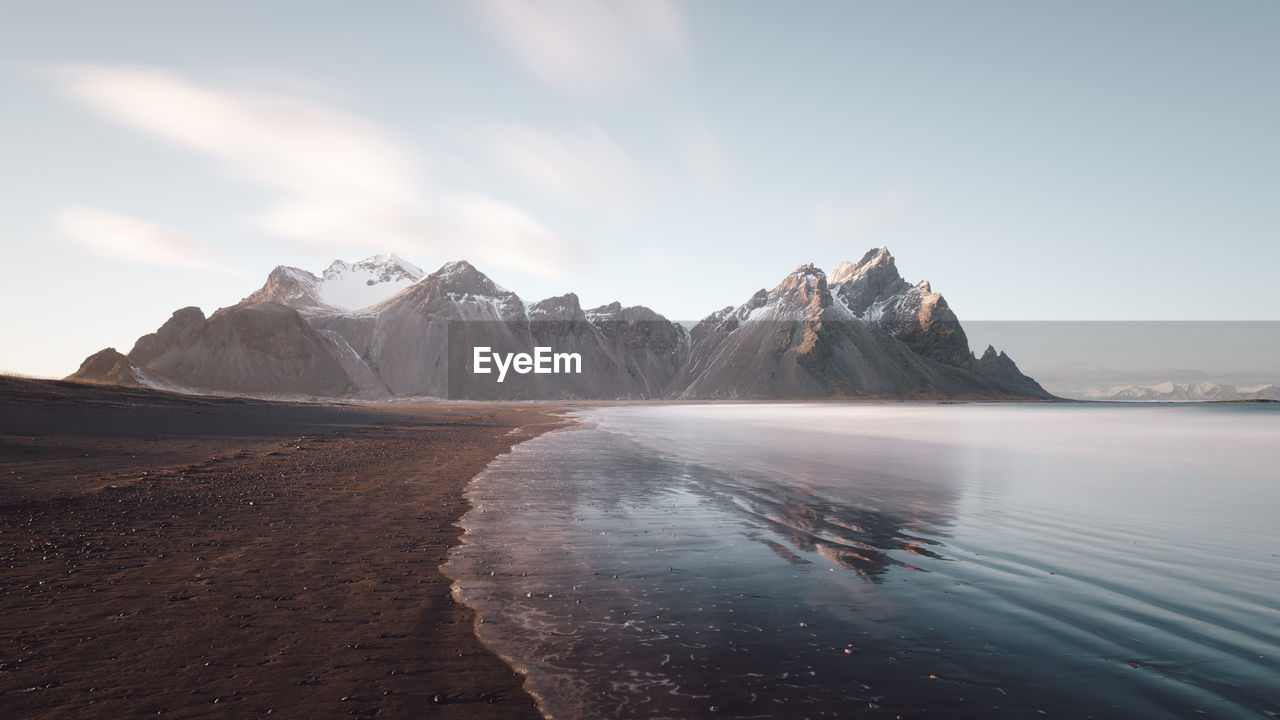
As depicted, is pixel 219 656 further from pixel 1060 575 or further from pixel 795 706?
pixel 1060 575

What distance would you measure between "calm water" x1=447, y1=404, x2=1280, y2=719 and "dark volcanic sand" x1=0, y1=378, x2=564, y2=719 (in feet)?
3.01

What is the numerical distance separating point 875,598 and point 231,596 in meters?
10.2

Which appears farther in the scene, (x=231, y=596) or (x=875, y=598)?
(x=875, y=598)

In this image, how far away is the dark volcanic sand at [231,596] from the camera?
639cm

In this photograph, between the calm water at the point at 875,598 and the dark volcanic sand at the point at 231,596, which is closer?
the dark volcanic sand at the point at 231,596

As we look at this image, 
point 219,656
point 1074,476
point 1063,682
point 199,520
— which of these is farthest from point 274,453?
point 1074,476

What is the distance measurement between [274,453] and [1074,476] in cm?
3843

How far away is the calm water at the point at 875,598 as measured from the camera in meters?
6.80

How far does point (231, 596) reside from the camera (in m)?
9.52

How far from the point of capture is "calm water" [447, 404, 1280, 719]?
22.3 feet

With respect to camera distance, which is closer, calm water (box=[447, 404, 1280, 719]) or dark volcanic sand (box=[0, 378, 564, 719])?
dark volcanic sand (box=[0, 378, 564, 719])

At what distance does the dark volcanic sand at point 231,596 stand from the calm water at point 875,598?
0.92 meters

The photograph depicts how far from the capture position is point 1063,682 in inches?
279

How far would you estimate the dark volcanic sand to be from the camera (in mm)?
6395
